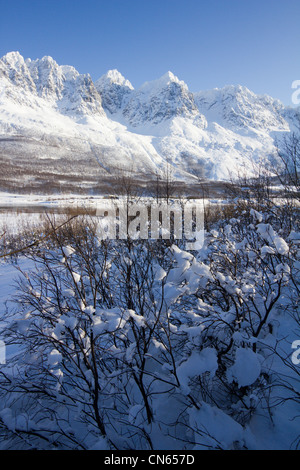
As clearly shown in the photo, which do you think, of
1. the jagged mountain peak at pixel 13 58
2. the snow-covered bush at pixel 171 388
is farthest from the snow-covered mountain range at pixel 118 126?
the snow-covered bush at pixel 171 388

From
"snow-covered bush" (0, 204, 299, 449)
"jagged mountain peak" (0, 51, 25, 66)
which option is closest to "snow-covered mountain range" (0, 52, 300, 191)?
"jagged mountain peak" (0, 51, 25, 66)

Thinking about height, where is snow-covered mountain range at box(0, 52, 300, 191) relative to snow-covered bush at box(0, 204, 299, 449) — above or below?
above

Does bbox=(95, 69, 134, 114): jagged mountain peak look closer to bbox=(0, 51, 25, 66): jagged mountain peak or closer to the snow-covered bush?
bbox=(0, 51, 25, 66): jagged mountain peak

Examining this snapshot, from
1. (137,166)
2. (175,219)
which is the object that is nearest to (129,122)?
(137,166)

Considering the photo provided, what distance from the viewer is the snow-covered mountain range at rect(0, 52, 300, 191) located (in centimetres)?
7594

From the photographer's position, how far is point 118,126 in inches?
5758

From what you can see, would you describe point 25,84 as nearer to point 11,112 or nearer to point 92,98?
point 92,98

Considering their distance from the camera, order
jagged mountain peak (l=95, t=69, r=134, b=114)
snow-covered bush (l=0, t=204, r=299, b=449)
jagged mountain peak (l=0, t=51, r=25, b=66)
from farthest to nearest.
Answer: jagged mountain peak (l=95, t=69, r=134, b=114) → jagged mountain peak (l=0, t=51, r=25, b=66) → snow-covered bush (l=0, t=204, r=299, b=449)

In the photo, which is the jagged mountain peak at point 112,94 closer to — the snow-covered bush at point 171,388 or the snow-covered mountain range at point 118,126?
the snow-covered mountain range at point 118,126

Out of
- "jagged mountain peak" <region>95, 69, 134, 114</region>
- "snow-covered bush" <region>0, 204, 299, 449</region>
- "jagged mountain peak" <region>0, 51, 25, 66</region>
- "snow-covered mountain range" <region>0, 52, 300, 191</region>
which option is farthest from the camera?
"jagged mountain peak" <region>95, 69, 134, 114</region>

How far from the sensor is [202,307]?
7.39 ft

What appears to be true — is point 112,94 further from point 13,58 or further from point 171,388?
point 171,388

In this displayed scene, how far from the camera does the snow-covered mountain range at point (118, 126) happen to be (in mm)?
75938

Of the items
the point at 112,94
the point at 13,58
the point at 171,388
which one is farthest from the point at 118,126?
the point at 171,388
